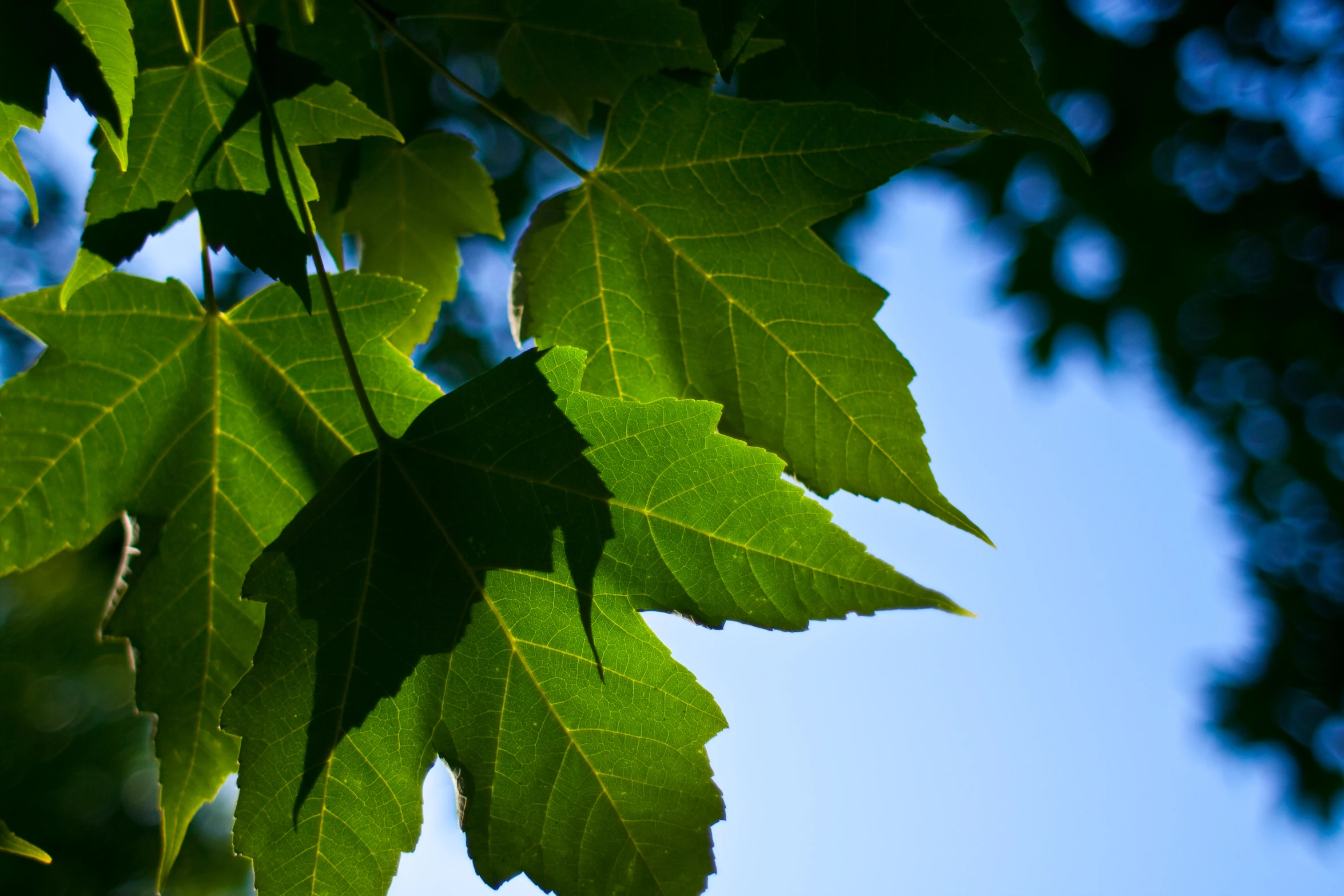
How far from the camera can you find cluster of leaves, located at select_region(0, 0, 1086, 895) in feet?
2.03

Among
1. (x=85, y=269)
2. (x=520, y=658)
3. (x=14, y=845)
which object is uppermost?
(x=85, y=269)

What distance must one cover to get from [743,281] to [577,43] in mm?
348

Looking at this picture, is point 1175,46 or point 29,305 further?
point 1175,46

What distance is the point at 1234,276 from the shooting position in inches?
147

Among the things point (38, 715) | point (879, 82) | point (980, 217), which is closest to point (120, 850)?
point (38, 715)

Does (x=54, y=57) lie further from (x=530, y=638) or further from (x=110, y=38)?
(x=530, y=638)

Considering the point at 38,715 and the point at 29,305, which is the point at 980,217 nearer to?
the point at 29,305

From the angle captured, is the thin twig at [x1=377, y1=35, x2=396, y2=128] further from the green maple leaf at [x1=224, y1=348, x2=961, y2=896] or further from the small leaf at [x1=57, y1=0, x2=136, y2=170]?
the green maple leaf at [x1=224, y1=348, x2=961, y2=896]

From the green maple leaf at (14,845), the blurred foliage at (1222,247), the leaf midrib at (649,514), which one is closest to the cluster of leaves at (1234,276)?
the blurred foliage at (1222,247)

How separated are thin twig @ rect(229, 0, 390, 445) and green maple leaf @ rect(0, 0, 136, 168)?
0.40 feet

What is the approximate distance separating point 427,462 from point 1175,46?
12.4 feet

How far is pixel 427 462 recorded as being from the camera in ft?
2.35

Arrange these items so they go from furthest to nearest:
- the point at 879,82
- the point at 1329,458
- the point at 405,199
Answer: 1. the point at 1329,458
2. the point at 405,199
3. the point at 879,82

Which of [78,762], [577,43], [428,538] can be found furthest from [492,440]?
[78,762]
